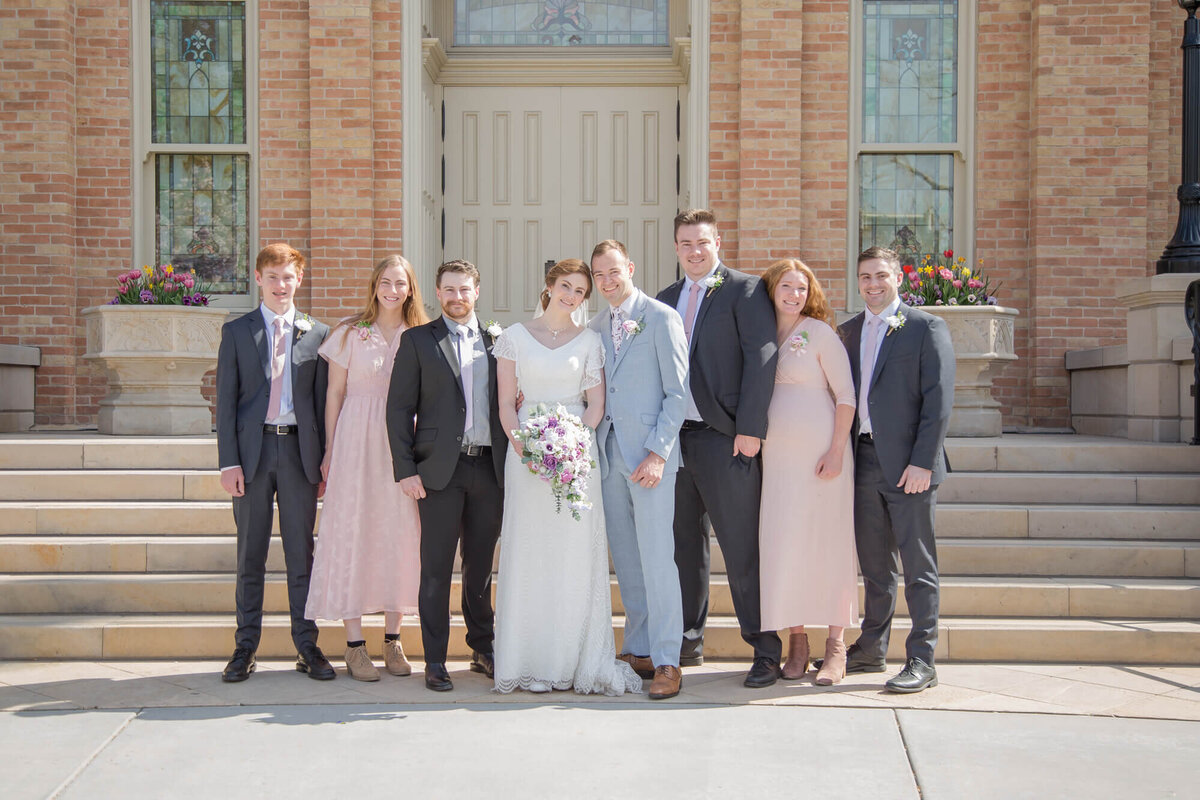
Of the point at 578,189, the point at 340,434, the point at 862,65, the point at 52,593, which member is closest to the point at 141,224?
the point at 578,189

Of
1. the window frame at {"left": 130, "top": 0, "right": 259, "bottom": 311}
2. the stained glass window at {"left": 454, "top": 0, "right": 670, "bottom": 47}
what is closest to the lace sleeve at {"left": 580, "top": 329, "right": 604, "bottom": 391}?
the window frame at {"left": 130, "top": 0, "right": 259, "bottom": 311}

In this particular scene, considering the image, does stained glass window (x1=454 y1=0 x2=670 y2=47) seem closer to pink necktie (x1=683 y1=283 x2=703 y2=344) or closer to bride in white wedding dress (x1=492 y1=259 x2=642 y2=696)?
pink necktie (x1=683 y1=283 x2=703 y2=344)

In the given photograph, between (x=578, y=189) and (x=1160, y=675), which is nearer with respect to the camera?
(x=1160, y=675)

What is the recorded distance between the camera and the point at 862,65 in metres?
9.93

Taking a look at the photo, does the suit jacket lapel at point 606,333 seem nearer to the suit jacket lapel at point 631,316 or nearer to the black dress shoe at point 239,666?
the suit jacket lapel at point 631,316

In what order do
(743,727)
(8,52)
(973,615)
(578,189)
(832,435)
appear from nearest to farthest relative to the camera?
(743,727) → (832,435) → (973,615) → (8,52) → (578,189)

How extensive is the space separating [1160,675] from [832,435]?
1.97 meters

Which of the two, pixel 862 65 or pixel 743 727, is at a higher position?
pixel 862 65

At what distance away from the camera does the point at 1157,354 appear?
27.0 feet

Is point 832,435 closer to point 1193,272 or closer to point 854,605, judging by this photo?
point 854,605

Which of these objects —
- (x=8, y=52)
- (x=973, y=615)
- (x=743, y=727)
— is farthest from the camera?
(x=8, y=52)

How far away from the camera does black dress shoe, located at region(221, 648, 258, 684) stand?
18.3 feet

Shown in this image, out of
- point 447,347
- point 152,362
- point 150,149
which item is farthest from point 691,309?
point 150,149

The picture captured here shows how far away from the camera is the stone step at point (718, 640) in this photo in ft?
19.6
